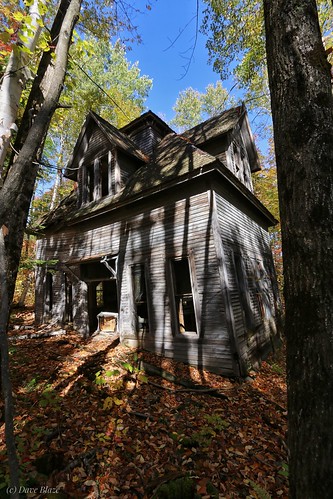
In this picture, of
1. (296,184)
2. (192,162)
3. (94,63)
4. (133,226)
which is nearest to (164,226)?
(133,226)

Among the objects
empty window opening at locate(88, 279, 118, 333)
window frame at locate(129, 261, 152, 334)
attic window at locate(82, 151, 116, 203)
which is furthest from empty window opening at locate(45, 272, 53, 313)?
window frame at locate(129, 261, 152, 334)

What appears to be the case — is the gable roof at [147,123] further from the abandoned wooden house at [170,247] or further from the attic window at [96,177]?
the attic window at [96,177]

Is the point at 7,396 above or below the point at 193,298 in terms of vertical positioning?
below

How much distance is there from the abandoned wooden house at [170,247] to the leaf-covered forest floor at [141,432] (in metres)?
1.39

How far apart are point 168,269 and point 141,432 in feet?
15.3

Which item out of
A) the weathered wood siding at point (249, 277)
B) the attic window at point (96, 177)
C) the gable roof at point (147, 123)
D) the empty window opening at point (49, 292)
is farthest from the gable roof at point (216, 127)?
the empty window opening at point (49, 292)

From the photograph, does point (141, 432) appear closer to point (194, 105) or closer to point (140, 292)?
point (140, 292)

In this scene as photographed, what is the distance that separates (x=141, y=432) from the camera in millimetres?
4262

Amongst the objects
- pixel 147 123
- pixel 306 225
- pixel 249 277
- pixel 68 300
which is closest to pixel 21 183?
pixel 306 225

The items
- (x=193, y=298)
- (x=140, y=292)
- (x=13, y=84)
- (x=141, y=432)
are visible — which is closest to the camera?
(x=13, y=84)

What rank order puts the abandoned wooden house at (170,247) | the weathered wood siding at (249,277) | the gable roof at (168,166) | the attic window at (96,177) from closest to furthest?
the abandoned wooden house at (170,247) < the weathered wood siding at (249,277) < the gable roof at (168,166) < the attic window at (96,177)

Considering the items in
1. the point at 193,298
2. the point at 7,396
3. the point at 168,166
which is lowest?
the point at 7,396

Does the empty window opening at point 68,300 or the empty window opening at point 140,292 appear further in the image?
the empty window opening at point 68,300

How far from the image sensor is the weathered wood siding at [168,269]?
6.91 m
